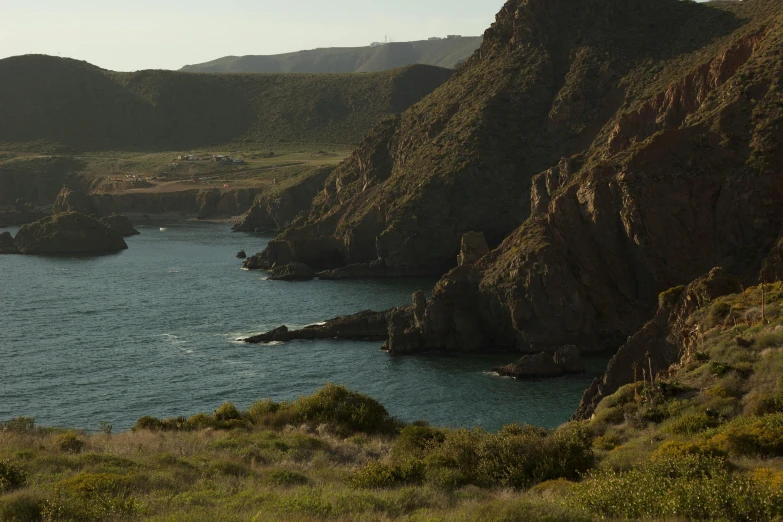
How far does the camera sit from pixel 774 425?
33500 mm

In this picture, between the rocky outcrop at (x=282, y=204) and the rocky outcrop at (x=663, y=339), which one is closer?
the rocky outcrop at (x=663, y=339)

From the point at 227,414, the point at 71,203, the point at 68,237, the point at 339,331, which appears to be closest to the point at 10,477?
the point at 227,414

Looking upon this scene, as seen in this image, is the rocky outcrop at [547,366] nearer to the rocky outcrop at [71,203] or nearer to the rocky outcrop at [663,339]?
the rocky outcrop at [663,339]

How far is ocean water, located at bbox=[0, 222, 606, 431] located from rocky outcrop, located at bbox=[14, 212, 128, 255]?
24.7m

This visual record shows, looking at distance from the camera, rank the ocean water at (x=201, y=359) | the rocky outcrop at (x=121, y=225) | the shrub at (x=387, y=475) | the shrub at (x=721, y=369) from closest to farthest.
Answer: the shrub at (x=387, y=475) → the shrub at (x=721, y=369) → the ocean water at (x=201, y=359) → the rocky outcrop at (x=121, y=225)

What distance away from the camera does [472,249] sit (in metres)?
99.2

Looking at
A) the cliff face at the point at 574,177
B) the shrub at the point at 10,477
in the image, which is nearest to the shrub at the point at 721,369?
the shrub at the point at 10,477

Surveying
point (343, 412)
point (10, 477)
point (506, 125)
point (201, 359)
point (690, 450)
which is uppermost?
point (506, 125)

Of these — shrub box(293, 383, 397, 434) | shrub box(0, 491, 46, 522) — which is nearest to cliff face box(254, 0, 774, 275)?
shrub box(293, 383, 397, 434)

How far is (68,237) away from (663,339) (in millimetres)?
121384

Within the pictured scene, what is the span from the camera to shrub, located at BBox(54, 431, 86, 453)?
36750 millimetres

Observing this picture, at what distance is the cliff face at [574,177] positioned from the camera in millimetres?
85875

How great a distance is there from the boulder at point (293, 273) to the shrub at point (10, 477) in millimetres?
95762

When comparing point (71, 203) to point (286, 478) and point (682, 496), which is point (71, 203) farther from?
point (682, 496)
